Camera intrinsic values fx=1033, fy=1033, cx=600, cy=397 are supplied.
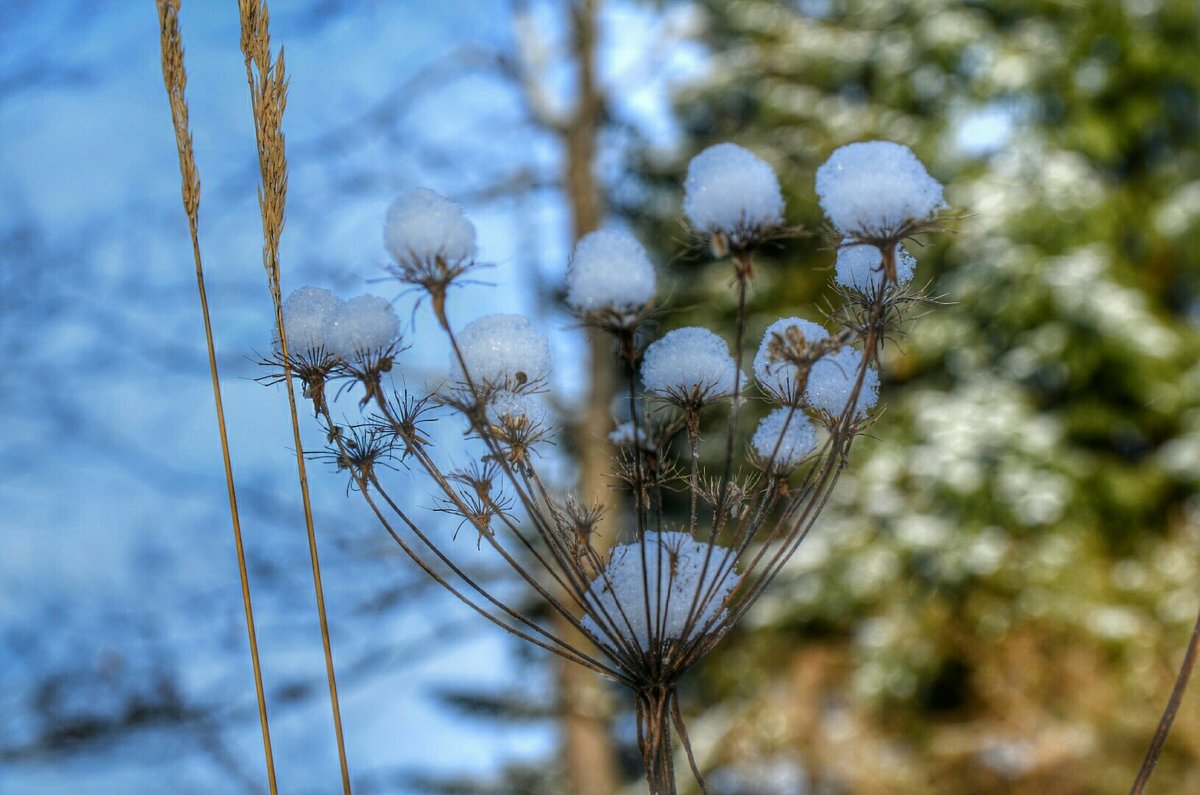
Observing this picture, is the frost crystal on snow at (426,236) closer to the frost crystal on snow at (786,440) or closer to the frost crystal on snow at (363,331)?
the frost crystal on snow at (363,331)

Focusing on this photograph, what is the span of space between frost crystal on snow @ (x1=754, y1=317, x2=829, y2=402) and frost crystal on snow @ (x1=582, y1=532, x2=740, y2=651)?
0.14 metres

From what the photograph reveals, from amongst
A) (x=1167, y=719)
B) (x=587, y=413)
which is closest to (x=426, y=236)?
(x=1167, y=719)

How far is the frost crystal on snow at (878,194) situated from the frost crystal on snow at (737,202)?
0.05m

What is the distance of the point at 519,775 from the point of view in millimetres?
6281

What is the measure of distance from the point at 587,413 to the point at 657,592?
4.35m

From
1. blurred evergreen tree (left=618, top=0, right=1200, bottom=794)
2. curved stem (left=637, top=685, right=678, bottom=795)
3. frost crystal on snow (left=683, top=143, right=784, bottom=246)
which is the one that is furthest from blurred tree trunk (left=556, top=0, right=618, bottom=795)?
frost crystal on snow (left=683, top=143, right=784, bottom=246)

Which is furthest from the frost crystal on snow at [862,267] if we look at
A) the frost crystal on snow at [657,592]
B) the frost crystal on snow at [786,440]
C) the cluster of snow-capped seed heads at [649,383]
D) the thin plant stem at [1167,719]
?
the thin plant stem at [1167,719]

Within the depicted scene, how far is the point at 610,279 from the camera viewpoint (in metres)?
0.74

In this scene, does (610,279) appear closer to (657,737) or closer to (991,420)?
(657,737)

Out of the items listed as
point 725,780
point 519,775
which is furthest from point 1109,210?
point 519,775

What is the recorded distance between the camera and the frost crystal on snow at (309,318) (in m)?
0.86

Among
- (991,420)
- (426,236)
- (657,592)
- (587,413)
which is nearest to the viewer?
(426,236)

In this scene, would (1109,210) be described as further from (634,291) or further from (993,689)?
(634,291)

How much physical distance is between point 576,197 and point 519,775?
349cm
